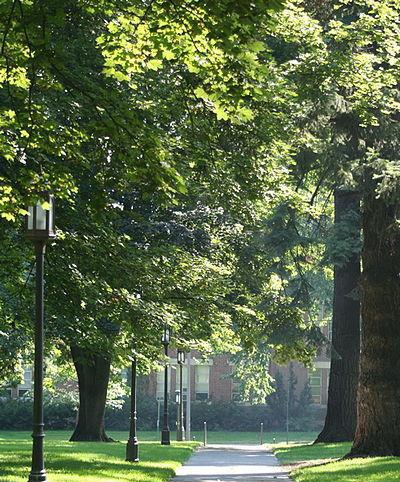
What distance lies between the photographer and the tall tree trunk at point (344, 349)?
35.7 m

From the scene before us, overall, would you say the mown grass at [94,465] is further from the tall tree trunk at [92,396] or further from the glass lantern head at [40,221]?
the tall tree trunk at [92,396]

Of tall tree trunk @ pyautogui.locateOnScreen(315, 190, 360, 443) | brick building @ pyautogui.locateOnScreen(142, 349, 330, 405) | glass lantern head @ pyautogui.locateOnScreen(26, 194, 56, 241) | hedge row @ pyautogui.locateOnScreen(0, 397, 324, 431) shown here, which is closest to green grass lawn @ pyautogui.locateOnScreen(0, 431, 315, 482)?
glass lantern head @ pyautogui.locateOnScreen(26, 194, 56, 241)

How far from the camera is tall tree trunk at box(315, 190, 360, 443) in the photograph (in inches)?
1406

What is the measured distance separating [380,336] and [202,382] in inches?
2045

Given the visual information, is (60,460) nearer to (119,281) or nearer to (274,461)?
(119,281)

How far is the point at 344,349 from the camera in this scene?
36594 millimetres

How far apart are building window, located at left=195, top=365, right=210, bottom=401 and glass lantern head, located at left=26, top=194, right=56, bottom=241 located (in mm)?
61993

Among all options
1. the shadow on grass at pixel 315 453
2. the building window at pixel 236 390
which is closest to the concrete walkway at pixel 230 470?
the shadow on grass at pixel 315 453

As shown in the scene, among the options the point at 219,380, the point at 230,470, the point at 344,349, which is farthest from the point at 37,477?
the point at 219,380

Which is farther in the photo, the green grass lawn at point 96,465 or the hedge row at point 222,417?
the hedge row at point 222,417

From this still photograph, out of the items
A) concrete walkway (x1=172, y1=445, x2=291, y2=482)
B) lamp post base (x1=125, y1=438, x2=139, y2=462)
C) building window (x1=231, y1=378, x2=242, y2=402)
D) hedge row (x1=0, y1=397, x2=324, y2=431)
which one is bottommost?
concrete walkway (x1=172, y1=445, x2=291, y2=482)

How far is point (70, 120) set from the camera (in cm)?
1780

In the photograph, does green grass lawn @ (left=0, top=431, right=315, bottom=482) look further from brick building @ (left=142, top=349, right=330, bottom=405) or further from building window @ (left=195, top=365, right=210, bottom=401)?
building window @ (left=195, top=365, right=210, bottom=401)

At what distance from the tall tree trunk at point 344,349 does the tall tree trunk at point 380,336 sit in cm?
921
